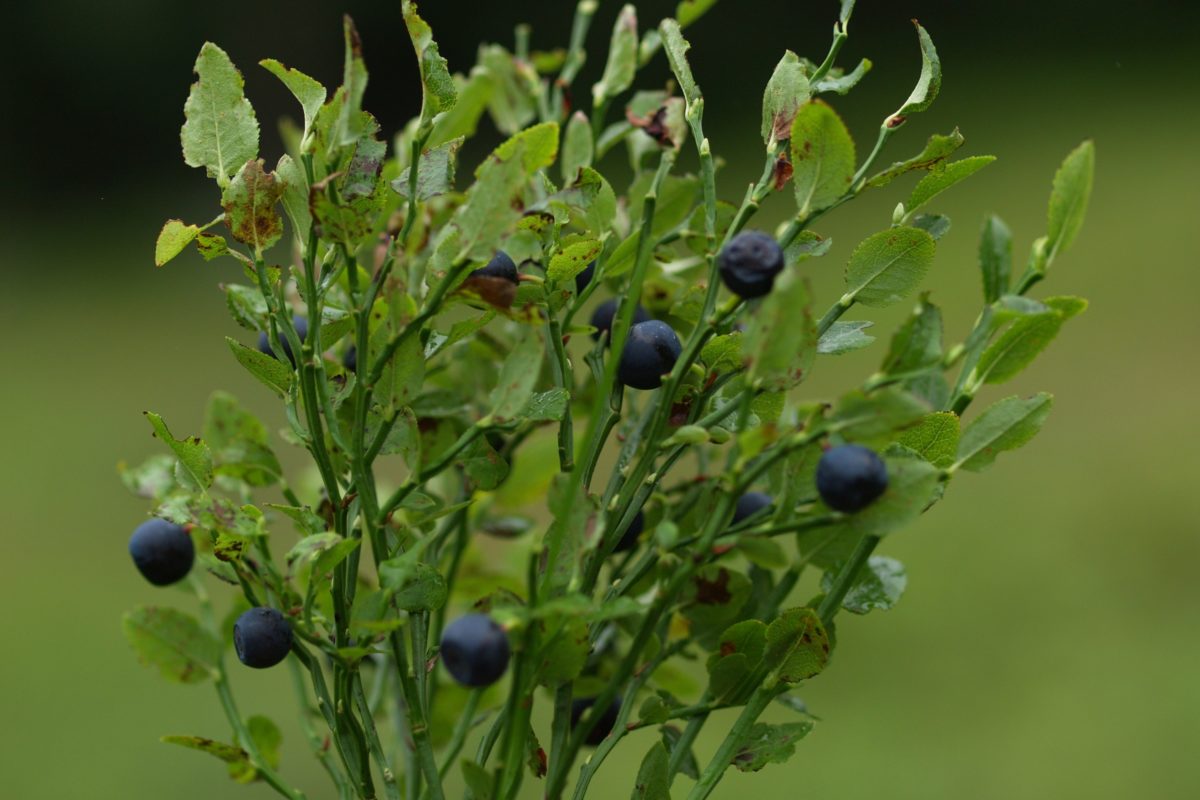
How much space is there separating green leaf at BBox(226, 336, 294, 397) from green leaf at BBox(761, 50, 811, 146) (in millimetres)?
196

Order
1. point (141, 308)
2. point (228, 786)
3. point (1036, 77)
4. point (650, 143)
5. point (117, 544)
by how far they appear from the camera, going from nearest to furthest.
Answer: point (650, 143) → point (228, 786) → point (117, 544) → point (141, 308) → point (1036, 77)

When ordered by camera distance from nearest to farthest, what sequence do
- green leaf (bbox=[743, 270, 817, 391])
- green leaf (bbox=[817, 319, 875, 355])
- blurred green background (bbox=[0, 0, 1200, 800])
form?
green leaf (bbox=[743, 270, 817, 391]) < green leaf (bbox=[817, 319, 875, 355]) < blurred green background (bbox=[0, 0, 1200, 800])

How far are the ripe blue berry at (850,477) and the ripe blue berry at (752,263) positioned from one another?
0.06m

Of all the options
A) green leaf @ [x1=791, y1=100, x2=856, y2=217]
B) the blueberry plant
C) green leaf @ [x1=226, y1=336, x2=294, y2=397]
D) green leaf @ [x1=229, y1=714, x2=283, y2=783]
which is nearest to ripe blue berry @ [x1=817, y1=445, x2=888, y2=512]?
the blueberry plant

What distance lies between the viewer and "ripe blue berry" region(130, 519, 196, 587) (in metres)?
0.48

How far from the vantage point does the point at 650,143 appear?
1.88 ft

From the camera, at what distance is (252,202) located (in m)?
0.40

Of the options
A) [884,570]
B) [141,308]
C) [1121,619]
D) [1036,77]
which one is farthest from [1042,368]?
[141,308]

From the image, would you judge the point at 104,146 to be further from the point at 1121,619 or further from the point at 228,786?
the point at 1121,619

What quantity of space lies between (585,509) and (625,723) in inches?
4.8

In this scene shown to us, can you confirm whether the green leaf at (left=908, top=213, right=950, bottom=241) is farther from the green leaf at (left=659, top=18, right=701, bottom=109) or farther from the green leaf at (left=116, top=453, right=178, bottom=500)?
the green leaf at (left=116, top=453, right=178, bottom=500)

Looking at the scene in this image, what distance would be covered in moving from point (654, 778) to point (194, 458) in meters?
0.20


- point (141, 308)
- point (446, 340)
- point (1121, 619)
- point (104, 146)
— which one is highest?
point (104, 146)

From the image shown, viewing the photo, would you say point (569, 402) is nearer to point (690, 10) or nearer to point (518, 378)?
point (518, 378)
